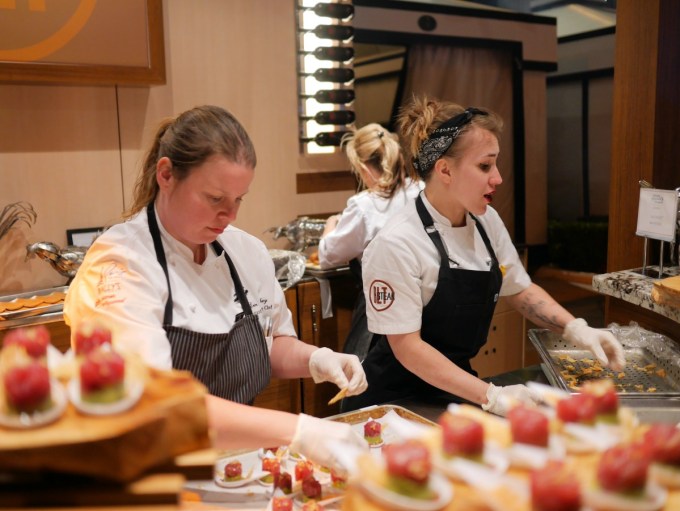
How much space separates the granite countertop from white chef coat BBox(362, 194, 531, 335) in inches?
22.8

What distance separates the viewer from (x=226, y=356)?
176 centimetres

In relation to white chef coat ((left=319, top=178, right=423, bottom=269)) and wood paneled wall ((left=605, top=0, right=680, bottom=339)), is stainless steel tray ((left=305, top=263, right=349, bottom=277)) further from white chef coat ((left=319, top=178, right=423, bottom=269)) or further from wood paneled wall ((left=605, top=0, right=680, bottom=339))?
wood paneled wall ((left=605, top=0, right=680, bottom=339))

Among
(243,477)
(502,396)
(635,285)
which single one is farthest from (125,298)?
(635,285)

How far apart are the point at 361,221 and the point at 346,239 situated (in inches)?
5.3

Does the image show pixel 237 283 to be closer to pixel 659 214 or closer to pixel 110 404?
A: pixel 110 404

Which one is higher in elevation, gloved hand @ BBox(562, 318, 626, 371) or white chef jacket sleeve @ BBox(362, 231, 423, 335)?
white chef jacket sleeve @ BBox(362, 231, 423, 335)

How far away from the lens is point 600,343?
222cm

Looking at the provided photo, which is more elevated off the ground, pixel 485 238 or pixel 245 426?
pixel 485 238

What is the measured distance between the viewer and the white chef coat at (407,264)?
6.77 ft

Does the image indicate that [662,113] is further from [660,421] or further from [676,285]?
[660,421]

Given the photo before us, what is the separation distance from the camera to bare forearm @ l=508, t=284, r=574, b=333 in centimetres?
240

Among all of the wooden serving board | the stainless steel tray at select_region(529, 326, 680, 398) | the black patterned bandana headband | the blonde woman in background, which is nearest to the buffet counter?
the stainless steel tray at select_region(529, 326, 680, 398)

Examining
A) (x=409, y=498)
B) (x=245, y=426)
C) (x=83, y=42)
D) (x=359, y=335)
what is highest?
(x=83, y=42)

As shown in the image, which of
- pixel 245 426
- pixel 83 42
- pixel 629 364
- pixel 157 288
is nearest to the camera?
pixel 245 426
